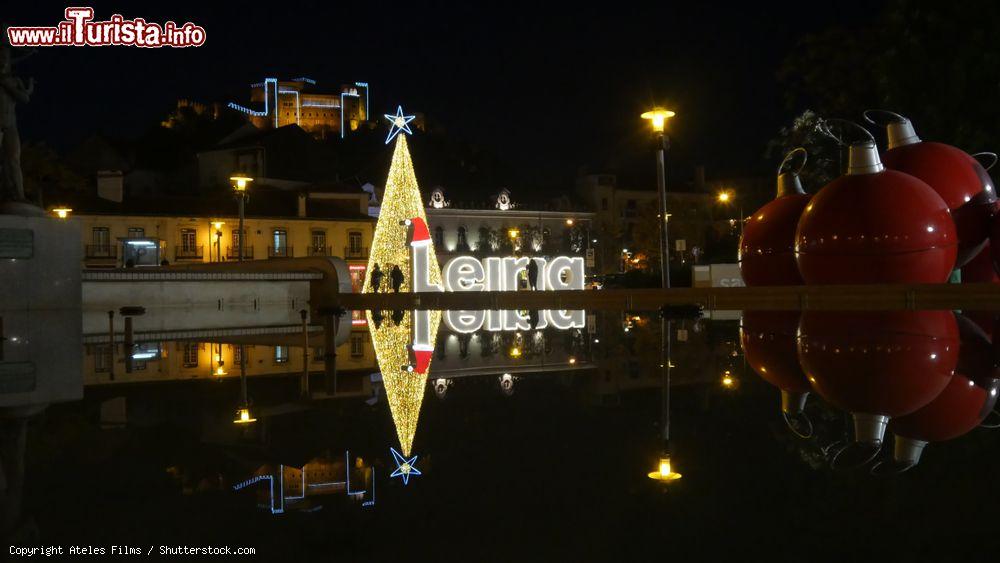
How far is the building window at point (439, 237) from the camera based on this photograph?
7250 centimetres

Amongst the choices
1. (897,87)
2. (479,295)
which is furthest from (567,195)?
(897,87)

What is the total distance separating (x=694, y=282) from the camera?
39.0 meters

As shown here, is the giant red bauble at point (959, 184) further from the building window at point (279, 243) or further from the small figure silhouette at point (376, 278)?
the building window at point (279, 243)

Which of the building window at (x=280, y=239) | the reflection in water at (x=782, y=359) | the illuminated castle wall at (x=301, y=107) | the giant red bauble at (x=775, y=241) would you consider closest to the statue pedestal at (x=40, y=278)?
the reflection in water at (x=782, y=359)

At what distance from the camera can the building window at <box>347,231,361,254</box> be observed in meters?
65.2

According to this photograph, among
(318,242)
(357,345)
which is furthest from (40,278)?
(318,242)

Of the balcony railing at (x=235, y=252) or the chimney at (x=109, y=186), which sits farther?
the balcony railing at (x=235, y=252)

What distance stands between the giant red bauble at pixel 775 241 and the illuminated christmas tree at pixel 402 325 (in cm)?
498

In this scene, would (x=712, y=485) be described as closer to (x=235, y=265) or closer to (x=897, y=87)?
(x=897, y=87)

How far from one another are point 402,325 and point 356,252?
152 ft

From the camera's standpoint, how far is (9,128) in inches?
675

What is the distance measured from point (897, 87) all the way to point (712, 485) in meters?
19.7

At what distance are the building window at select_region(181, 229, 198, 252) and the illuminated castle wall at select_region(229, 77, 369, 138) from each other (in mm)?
61105

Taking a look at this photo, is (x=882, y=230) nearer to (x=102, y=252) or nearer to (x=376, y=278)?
(x=376, y=278)
